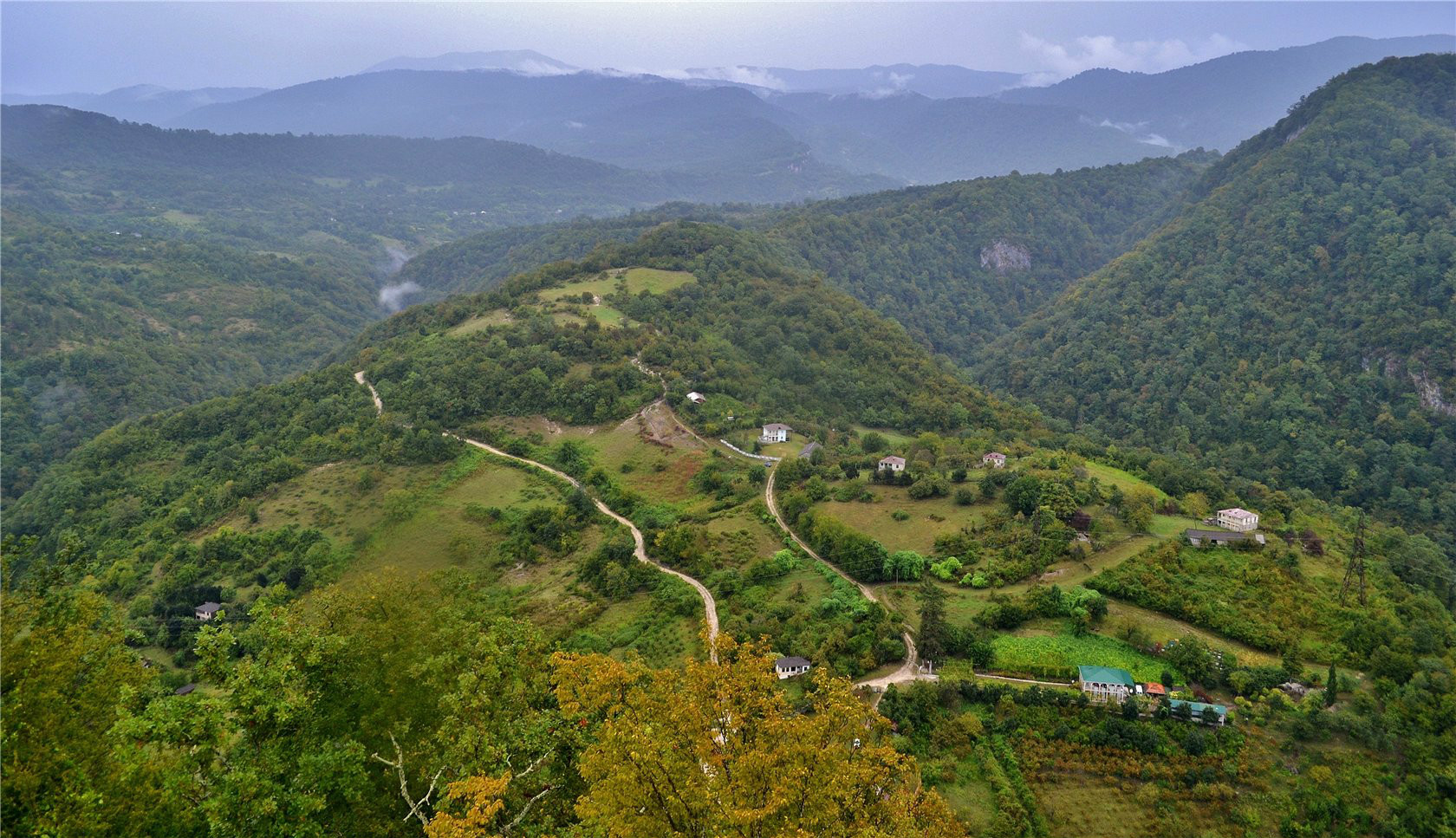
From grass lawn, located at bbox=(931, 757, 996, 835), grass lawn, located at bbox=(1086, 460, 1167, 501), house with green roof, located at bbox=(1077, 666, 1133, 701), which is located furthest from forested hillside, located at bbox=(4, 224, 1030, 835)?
grass lawn, located at bbox=(1086, 460, 1167, 501)

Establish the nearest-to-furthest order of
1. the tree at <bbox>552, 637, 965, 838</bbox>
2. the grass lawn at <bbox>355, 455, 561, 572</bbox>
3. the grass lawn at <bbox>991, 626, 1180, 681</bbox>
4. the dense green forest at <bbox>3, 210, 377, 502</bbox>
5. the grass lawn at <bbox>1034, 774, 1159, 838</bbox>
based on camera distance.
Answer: the tree at <bbox>552, 637, 965, 838</bbox> < the grass lawn at <bbox>1034, 774, 1159, 838</bbox> < the grass lawn at <bbox>991, 626, 1180, 681</bbox> < the grass lawn at <bbox>355, 455, 561, 572</bbox> < the dense green forest at <bbox>3, 210, 377, 502</bbox>

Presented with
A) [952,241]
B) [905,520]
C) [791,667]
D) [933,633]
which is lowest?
[791,667]

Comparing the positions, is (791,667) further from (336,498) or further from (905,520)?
(336,498)

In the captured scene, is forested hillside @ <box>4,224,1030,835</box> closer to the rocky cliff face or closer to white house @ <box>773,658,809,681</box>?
white house @ <box>773,658,809,681</box>

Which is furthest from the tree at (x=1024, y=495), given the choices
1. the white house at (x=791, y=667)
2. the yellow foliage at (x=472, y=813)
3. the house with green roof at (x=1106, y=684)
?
the yellow foliage at (x=472, y=813)

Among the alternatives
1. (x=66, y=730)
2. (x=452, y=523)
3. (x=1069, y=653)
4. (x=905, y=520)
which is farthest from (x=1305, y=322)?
(x=66, y=730)

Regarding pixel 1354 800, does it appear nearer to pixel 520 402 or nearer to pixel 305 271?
pixel 520 402
